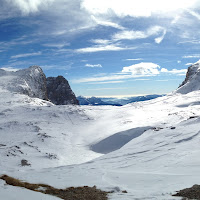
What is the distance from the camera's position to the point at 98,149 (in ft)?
153

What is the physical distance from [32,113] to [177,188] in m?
59.6

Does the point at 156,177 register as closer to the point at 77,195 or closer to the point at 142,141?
the point at 77,195

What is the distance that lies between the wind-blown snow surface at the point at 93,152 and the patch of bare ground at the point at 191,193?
2.09ft

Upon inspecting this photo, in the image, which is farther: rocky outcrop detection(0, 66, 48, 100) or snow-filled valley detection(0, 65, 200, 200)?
rocky outcrop detection(0, 66, 48, 100)

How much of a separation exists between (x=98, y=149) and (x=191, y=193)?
117 feet

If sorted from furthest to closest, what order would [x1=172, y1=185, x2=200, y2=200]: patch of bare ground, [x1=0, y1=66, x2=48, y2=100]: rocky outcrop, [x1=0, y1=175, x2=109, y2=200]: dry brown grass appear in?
[x1=0, y1=66, x2=48, y2=100]: rocky outcrop → [x1=0, y1=175, x2=109, y2=200]: dry brown grass → [x1=172, y1=185, x2=200, y2=200]: patch of bare ground

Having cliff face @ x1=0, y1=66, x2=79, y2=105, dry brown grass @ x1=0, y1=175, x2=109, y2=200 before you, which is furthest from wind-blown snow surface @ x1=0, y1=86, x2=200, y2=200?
cliff face @ x1=0, y1=66, x2=79, y2=105

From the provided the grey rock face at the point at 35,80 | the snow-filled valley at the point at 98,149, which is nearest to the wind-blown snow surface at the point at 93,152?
the snow-filled valley at the point at 98,149

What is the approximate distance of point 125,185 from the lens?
15.3 metres

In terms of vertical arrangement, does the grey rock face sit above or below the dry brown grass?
above

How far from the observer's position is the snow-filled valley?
15.3m

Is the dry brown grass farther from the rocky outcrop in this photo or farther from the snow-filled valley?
the rocky outcrop

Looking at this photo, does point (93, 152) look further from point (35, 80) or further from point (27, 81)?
point (35, 80)

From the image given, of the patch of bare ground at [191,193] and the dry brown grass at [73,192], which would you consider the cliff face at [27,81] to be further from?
the patch of bare ground at [191,193]
